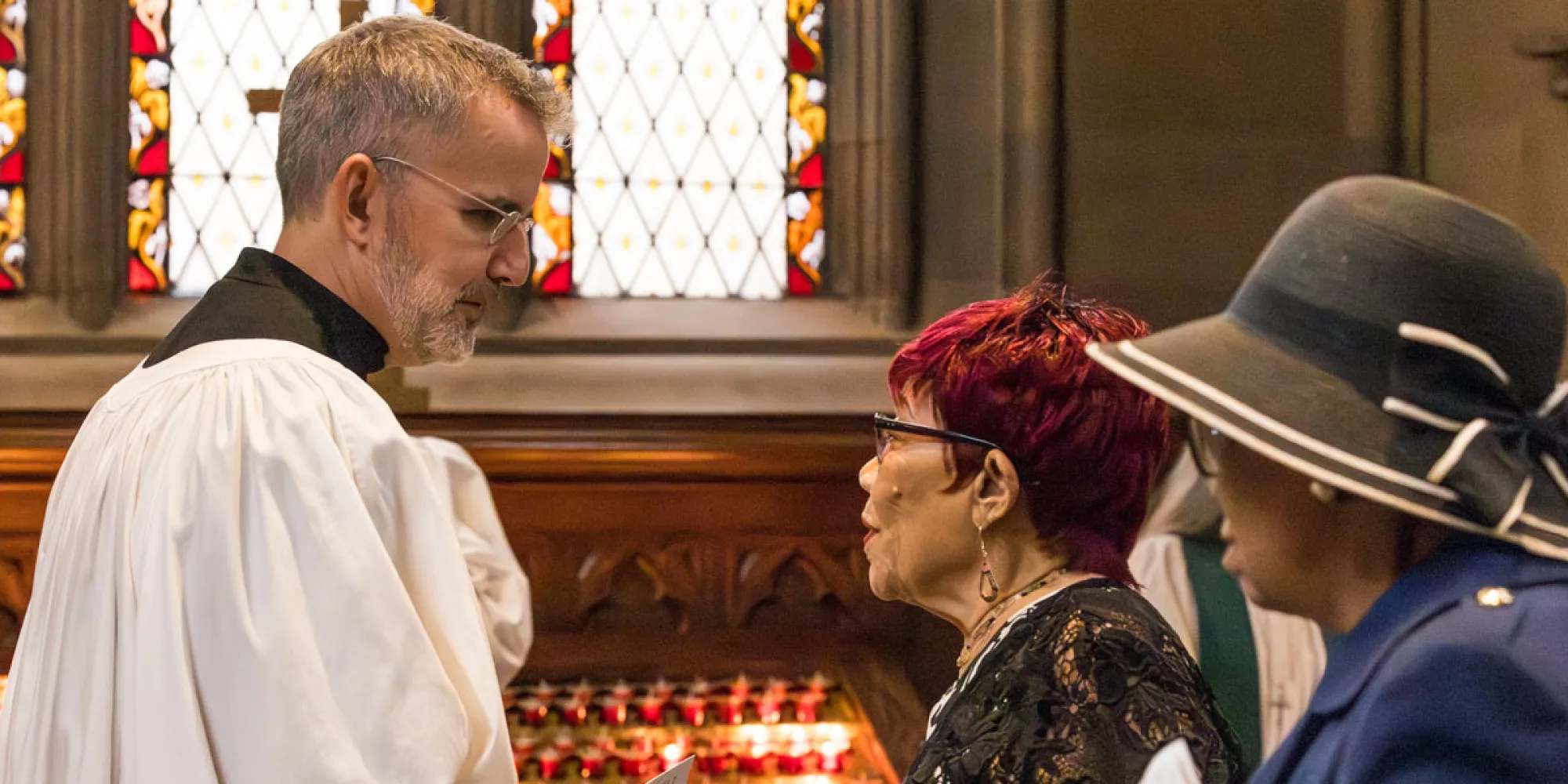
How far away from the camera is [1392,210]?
94cm

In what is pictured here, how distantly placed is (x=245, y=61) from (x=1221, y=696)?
372 centimetres

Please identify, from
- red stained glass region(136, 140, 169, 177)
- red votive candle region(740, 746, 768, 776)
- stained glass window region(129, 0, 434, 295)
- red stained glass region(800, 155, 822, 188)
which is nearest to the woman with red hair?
red votive candle region(740, 746, 768, 776)

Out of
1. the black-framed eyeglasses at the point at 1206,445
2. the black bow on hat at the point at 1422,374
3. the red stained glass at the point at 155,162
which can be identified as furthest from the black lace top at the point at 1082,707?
the red stained glass at the point at 155,162

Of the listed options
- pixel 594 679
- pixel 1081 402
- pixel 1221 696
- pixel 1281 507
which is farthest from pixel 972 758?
pixel 594 679

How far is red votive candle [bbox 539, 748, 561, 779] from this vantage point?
3176 millimetres

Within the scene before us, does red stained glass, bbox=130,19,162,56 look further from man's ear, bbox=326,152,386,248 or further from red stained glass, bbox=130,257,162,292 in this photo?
man's ear, bbox=326,152,386,248

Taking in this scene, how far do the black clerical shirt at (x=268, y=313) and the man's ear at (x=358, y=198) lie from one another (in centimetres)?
9

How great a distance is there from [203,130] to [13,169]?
61 centimetres

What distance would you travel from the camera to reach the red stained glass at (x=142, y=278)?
4.60 metres

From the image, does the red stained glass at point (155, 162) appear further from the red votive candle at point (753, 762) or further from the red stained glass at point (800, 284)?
the red votive candle at point (753, 762)

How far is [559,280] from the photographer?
4.77 m

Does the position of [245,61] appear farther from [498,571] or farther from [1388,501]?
[1388,501]

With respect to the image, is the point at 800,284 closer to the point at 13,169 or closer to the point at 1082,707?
the point at 13,169

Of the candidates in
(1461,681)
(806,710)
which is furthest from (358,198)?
(806,710)
